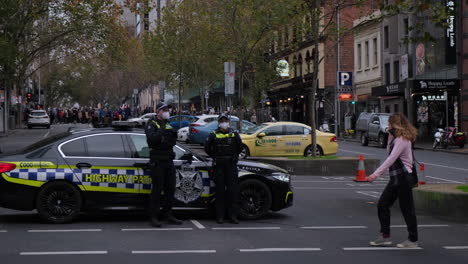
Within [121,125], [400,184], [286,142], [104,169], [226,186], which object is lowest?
[226,186]

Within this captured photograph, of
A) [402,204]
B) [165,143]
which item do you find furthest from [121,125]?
[402,204]

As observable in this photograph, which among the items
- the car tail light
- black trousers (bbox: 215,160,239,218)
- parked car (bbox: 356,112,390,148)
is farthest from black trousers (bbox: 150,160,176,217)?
parked car (bbox: 356,112,390,148)

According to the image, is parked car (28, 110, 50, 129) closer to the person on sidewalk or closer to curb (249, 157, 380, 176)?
curb (249, 157, 380, 176)

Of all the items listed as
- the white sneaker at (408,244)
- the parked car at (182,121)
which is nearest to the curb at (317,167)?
the white sneaker at (408,244)

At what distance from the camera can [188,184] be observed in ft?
38.3

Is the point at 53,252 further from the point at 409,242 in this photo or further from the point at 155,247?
the point at 409,242

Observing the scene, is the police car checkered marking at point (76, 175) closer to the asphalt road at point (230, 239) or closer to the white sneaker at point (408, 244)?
the asphalt road at point (230, 239)

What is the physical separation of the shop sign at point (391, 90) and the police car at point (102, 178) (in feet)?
104

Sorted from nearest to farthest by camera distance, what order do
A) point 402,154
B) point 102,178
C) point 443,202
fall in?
1. point 402,154
2. point 102,178
3. point 443,202

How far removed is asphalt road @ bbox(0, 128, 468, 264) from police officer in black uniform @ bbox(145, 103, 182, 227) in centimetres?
38

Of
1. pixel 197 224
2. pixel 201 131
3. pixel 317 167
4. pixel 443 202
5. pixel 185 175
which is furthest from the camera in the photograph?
pixel 201 131

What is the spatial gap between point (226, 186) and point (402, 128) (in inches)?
120

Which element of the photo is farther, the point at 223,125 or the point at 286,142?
the point at 286,142

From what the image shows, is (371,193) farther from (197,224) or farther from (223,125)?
(197,224)
